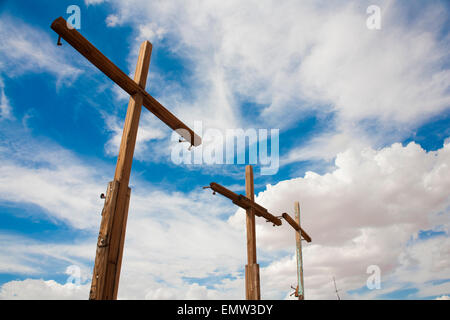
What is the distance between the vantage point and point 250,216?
8391 millimetres

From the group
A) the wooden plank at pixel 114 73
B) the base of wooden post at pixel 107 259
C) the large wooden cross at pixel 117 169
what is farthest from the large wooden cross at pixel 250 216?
the base of wooden post at pixel 107 259

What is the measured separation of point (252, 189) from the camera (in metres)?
8.93

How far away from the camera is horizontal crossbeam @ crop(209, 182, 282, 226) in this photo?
7363mm

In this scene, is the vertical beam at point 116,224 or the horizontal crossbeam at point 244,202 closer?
the vertical beam at point 116,224

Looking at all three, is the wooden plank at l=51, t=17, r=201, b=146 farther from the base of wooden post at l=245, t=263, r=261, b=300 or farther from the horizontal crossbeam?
the base of wooden post at l=245, t=263, r=261, b=300

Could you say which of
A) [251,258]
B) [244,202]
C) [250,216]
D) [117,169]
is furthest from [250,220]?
[117,169]

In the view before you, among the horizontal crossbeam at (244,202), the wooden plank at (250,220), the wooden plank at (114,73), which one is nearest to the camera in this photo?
the wooden plank at (114,73)

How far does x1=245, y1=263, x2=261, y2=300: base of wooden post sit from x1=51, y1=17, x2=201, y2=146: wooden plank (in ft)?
13.5

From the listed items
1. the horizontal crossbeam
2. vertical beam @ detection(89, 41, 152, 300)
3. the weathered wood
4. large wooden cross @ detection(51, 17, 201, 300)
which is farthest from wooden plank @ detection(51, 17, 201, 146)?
the weathered wood

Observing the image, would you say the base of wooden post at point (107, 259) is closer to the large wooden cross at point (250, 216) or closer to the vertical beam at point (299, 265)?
the large wooden cross at point (250, 216)

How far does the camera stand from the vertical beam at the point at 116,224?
323cm

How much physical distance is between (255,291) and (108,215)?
5.21m
